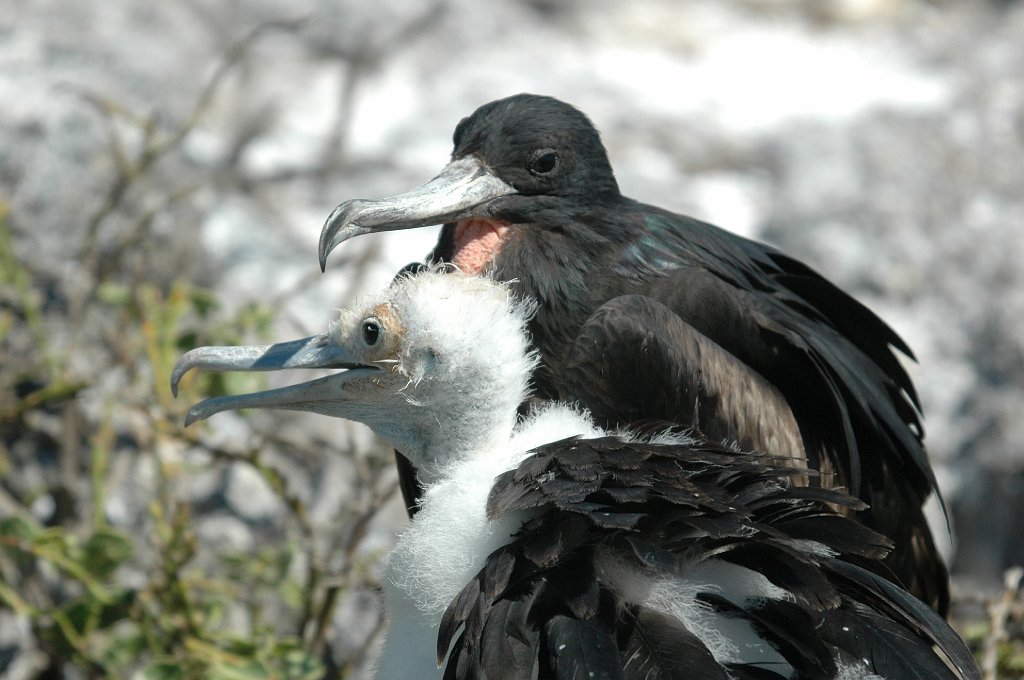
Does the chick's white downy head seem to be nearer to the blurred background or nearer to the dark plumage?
the dark plumage

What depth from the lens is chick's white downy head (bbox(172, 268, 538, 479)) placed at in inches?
67.7

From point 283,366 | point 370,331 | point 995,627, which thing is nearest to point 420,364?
point 370,331

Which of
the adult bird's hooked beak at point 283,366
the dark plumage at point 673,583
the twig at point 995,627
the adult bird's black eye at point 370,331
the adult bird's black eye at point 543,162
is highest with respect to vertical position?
the adult bird's black eye at point 543,162

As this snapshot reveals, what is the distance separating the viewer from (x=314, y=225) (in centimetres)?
382

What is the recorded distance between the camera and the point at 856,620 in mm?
1457

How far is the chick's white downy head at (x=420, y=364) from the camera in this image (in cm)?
172

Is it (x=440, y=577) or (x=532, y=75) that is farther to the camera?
(x=532, y=75)

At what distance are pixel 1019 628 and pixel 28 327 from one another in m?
2.21

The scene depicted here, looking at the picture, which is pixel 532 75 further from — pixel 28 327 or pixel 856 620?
pixel 856 620

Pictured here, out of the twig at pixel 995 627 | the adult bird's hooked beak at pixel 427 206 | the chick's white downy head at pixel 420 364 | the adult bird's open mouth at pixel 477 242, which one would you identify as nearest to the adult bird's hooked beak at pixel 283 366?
the chick's white downy head at pixel 420 364

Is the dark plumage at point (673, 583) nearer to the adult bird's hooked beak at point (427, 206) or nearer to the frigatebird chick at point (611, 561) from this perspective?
the frigatebird chick at point (611, 561)

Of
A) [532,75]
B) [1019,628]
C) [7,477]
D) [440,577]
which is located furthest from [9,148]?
[1019,628]

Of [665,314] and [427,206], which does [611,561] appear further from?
[427,206]

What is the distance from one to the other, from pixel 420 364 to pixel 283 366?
183 millimetres
